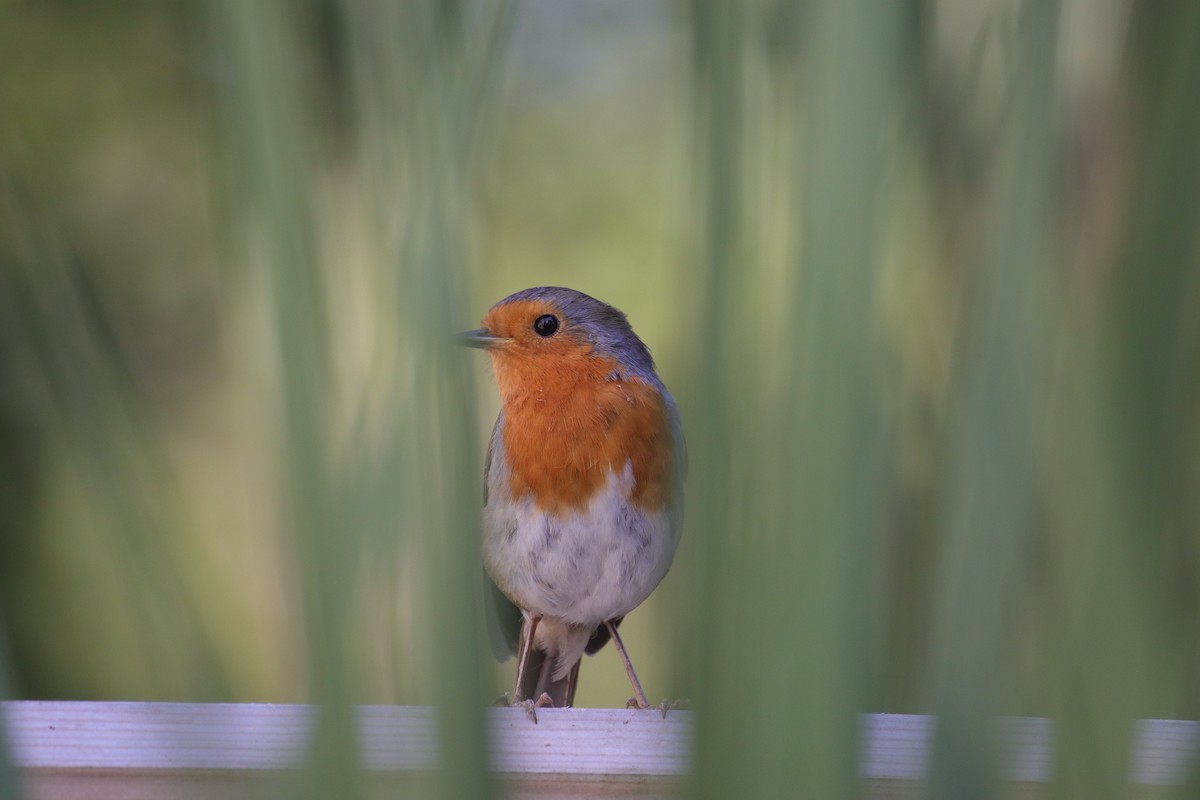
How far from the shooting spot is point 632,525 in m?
1.98

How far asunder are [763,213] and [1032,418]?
0.09 meters

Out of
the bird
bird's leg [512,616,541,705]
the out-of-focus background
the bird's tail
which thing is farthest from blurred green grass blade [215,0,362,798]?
the bird's tail

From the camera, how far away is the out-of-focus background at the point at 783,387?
32 cm

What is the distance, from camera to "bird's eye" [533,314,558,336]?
216 centimetres

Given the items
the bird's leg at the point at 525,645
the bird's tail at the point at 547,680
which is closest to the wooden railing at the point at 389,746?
the bird's leg at the point at 525,645

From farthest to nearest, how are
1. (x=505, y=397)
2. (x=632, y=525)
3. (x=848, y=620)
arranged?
(x=505, y=397)
(x=632, y=525)
(x=848, y=620)

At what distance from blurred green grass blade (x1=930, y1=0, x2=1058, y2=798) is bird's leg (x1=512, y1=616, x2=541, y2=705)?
2.11m

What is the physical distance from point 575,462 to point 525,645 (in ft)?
2.12

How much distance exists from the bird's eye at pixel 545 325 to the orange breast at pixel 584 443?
0.13 meters

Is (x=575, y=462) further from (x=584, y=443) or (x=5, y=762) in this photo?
(x=5, y=762)

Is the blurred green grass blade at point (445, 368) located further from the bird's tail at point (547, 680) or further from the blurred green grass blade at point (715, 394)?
the bird's tail at point (547, 680)

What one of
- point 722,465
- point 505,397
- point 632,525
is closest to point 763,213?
point 722,465

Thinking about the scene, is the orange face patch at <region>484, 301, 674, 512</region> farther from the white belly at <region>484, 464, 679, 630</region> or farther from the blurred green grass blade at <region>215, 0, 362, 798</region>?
the blurred green grass blade at <region>215, 0, 362, 798</region>

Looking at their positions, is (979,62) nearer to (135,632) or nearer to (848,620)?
(848,620)
